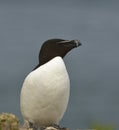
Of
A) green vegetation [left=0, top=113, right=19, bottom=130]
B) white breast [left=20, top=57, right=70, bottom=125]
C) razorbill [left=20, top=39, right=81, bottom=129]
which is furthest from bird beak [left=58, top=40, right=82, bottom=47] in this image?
green vegetation [left=0, top=113, right=19, bottom=130]

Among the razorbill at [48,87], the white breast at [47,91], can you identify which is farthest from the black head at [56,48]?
the white breast at [47,91]

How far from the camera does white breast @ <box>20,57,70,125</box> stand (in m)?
5.00

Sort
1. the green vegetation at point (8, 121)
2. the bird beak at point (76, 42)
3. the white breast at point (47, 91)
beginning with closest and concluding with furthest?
the green vegetation at point (8, 121) → the white breast at point (47, 91) → the bird beak at point (76, 42)

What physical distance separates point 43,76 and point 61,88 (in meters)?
0.26

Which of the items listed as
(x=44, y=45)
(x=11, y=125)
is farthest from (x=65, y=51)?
(x=11, y=125)

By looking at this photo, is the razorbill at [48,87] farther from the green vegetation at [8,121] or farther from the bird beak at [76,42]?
the green vegetation at [8,121]

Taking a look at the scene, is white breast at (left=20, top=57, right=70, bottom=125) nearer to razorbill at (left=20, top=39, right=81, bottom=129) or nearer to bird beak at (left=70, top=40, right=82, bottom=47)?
razorbill at (left=20, top=39, right=81, bottom=129)

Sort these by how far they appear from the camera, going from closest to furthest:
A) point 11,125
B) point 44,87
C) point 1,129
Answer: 1. point 1,129
2. point 11,125
3. point 44,87

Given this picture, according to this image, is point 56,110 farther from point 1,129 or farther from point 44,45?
point 1,129

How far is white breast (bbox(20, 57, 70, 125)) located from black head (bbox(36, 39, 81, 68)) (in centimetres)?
11

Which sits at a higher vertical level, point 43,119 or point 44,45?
point 44,45

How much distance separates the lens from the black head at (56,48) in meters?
5.21

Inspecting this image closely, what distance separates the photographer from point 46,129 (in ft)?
17.0

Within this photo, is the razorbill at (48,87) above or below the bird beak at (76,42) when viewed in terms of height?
below
